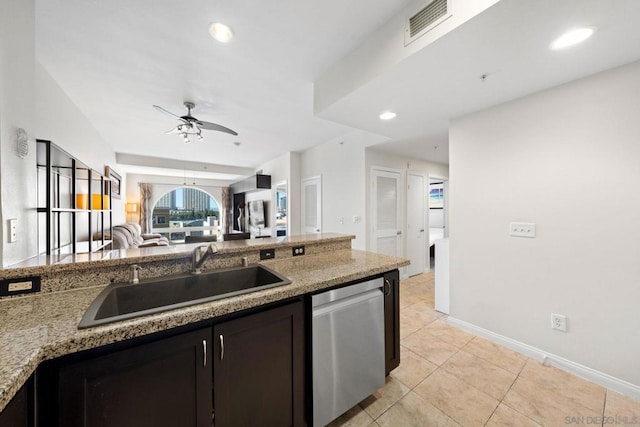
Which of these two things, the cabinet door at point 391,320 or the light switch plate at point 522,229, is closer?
the cabinet door at point 391,320

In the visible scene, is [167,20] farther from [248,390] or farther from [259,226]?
[259,226]

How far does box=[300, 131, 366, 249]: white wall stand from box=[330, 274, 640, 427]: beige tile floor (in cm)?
200

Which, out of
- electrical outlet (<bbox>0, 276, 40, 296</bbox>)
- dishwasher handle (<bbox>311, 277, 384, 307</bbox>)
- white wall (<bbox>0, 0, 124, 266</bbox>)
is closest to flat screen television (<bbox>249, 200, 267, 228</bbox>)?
white wall (<bbox>0, 0, 124, 266</bbox>)

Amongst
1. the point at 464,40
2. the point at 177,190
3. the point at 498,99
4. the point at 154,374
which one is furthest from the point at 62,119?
the point at 177,190

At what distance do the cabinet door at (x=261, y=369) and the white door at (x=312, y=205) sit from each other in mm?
3596

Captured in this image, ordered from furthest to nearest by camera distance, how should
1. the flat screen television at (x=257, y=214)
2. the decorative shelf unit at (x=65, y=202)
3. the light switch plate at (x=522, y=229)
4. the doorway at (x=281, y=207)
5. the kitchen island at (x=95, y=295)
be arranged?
the flat screen television at (x=257, y=214), the doorway at (x=281, y=207), the light switch plate at (x=522, y=229), the decorative shelf unit at (x=65, y=202), the kitchen island at (x=95, y=295)

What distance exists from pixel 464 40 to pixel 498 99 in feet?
3.56

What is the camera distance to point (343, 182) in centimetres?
425

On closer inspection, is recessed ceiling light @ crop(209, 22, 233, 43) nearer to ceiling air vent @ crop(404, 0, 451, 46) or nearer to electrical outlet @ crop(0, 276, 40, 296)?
ceiling air vent @ crop(404, 0, 451, 46)

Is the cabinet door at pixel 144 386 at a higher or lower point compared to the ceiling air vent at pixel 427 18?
lower

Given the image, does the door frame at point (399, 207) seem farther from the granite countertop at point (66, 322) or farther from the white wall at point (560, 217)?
the granite countertop at point (66, 322)

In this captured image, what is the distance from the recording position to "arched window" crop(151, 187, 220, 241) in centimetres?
847

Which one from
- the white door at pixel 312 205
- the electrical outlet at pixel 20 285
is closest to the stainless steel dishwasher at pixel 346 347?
the electrical outlet at pixel 20 285

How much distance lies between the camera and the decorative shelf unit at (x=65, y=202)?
188 cm
